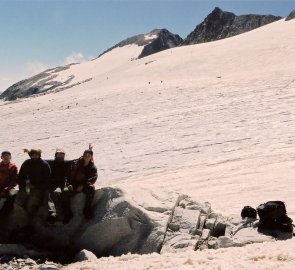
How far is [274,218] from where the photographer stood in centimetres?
997

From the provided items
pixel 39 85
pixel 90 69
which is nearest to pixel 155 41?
pixel 90 69

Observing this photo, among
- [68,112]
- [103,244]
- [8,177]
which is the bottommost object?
[103,244]

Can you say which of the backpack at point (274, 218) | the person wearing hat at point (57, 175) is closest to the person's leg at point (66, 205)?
the person wearing hat at point (57, 175)

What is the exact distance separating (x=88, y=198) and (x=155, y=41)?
11640cm

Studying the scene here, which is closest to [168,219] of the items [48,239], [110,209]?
[110,209]

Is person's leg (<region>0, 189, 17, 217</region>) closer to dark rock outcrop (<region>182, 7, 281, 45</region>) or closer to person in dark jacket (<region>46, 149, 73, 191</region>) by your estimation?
person in dark jacket (<region>46, 149, 73, 191</region>)

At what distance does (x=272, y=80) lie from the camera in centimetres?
3441

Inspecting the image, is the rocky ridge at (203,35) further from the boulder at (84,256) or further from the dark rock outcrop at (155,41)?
the boulder at (84,256)

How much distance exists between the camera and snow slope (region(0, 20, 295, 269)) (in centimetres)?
1316

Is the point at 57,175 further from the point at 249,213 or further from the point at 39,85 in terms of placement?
the point at 39,85

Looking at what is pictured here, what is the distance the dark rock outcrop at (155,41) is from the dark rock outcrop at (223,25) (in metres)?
12.7

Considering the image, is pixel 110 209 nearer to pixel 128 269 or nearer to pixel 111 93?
pixel 128 269

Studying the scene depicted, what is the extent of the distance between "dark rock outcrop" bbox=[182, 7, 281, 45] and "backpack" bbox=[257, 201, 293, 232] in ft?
310

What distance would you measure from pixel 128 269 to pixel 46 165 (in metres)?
3.63
